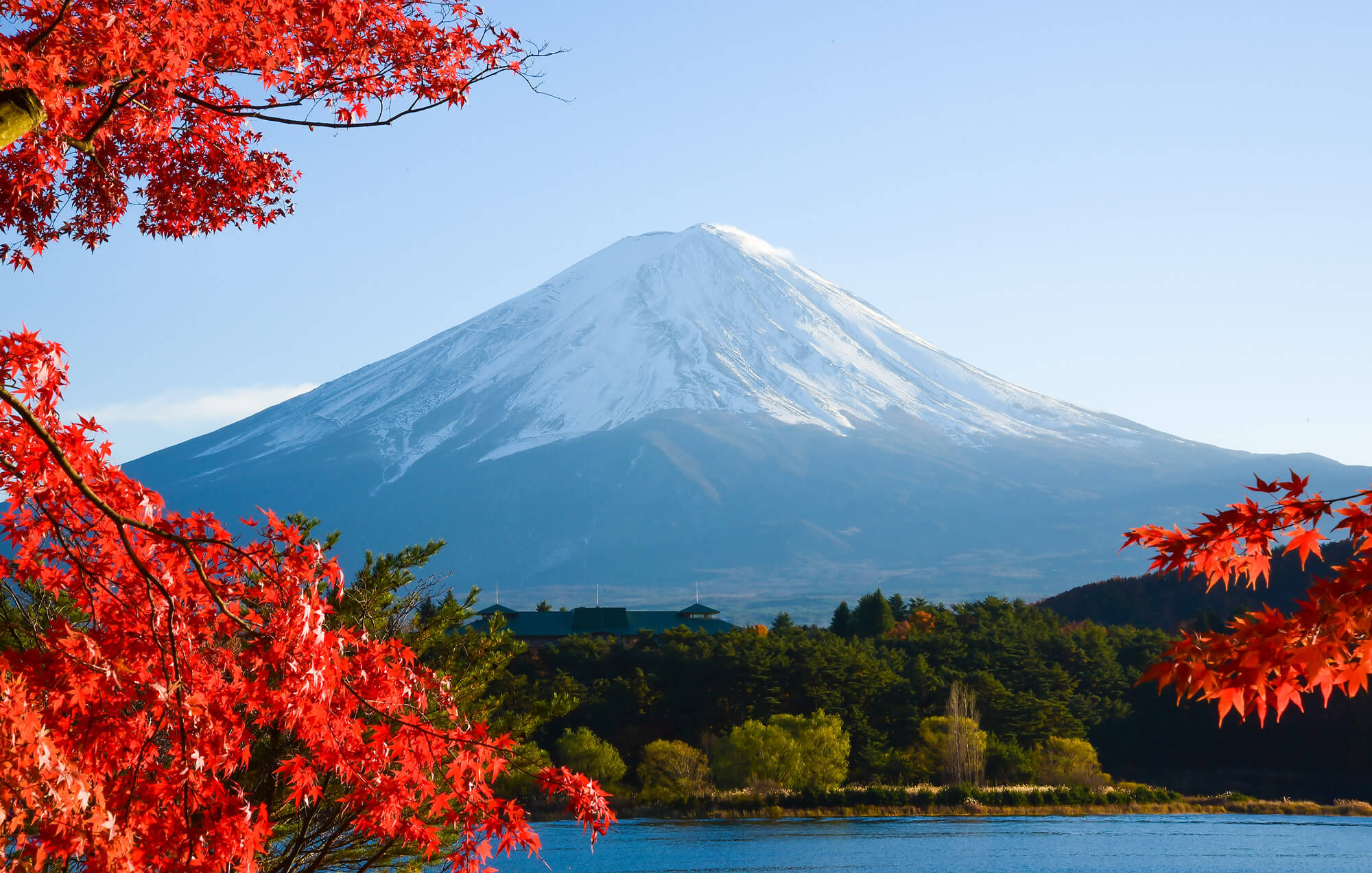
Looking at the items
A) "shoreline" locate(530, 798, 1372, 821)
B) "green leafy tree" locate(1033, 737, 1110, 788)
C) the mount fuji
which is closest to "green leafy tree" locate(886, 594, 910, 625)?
"green leafy tree" locate(1033, 737, 1110, 788)

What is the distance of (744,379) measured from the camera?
641 feet

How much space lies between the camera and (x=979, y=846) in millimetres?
30109

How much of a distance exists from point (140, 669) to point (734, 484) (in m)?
171

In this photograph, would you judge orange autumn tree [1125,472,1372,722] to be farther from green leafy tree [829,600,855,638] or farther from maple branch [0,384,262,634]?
green leafy tree [829,600,855,638]

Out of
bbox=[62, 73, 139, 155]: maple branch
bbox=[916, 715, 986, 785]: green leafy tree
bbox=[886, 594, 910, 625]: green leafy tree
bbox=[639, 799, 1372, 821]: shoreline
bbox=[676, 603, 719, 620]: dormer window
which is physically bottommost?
bbox=[639, 799, 1372, 821]: shoreline

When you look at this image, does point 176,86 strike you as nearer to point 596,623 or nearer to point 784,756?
point 784,756

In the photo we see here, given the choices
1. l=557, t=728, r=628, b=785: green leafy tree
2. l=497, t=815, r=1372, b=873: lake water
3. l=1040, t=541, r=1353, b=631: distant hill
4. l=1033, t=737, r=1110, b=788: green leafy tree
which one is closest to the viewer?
l=497, t=815, r=1372, b=873: lake water

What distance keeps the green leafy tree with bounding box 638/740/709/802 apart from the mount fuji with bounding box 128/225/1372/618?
9841 cm

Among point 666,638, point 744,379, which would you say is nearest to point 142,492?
point 666,638

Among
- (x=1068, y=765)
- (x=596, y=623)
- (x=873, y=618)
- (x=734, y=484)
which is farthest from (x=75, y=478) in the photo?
(x=734, y=484)

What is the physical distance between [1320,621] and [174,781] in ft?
11.0

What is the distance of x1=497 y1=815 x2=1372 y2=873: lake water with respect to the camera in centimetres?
2714

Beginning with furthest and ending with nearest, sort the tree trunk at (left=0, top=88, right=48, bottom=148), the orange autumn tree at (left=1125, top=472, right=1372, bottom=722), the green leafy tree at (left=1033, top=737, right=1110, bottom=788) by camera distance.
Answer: the green leafy tree at (left=1033, top=737, right=1110, bottom=788), the tree trunk at (left=0, top=88, right=48, bottom=148), the orange autumn tree at (left=1125, top=472, right=1372, bottom=722)

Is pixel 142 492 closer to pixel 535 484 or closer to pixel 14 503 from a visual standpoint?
pixel 14 503
